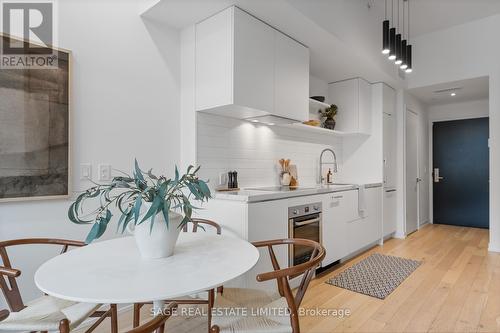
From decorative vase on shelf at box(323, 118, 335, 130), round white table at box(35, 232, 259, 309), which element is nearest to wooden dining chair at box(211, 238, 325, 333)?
round white table at box(35, 232, 259, 309)

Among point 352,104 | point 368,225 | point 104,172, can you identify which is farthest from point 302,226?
point 352,104

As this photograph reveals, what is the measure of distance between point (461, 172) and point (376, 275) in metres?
3.89

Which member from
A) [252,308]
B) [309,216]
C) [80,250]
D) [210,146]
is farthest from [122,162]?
[309,216]

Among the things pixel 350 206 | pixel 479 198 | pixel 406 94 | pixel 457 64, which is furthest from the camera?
pixel 479 198

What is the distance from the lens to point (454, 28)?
436 centimetres

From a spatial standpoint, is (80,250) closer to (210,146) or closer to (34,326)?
(34,326)

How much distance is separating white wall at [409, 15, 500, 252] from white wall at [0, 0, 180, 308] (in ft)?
12.8

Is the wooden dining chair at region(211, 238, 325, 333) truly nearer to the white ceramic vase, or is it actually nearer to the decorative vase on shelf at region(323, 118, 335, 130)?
the white ceramic vase

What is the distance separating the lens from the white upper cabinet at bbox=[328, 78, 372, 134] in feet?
13.7

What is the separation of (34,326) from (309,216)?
2148 millimetres

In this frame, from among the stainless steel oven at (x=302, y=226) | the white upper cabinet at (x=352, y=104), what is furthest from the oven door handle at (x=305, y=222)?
the white upper cabinet at (x=352, y=104)

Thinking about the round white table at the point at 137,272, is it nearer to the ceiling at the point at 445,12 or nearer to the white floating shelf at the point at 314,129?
the white floating shelf at the point at 314,129

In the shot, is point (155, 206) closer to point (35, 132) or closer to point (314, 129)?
point (35, 132)

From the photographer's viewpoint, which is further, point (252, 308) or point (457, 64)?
point (457, 64)
